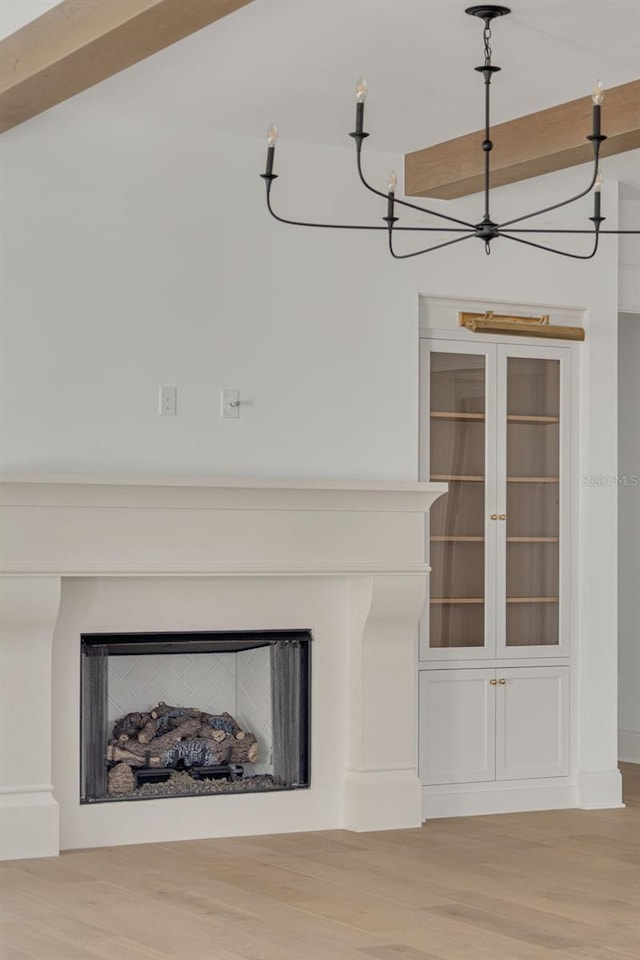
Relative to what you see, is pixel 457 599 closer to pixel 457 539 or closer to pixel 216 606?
pixel 457 539


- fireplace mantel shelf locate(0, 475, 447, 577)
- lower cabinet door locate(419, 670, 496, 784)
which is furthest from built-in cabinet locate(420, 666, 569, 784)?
fireplace mantel shelf locate(0, 475, 447, 577)

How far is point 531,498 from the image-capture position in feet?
20.8

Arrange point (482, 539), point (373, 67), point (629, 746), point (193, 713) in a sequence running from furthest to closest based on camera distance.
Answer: point (629, 746) < point (482, 539) < point (193, 713) < point (373, 67)

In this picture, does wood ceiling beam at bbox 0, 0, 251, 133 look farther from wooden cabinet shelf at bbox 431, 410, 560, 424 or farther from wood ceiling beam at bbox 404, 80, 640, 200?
wooden cabinet shelf at bbox 431, 410, 560, 424

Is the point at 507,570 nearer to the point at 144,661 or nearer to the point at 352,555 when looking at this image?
the point at 352,555

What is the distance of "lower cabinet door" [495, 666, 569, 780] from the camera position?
6.21 metres

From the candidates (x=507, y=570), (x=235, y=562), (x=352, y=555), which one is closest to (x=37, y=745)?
(x=235, y=562)

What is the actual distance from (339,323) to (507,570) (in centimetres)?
139

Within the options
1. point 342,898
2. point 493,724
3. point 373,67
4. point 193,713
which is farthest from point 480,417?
point 342,898

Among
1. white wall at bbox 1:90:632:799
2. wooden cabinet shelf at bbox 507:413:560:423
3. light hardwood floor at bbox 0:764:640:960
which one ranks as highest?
white wall at bbox 1:90:632:799

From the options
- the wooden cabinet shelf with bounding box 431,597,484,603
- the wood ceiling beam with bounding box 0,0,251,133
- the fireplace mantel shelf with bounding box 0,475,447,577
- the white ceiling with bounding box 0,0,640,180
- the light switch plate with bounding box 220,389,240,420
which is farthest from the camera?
the wooden cabinet shelf with bounding box 431,597,484,603

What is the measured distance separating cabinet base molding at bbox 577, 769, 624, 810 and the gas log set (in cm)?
158

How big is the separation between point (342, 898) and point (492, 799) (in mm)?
1747

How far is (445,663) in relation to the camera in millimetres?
6082
